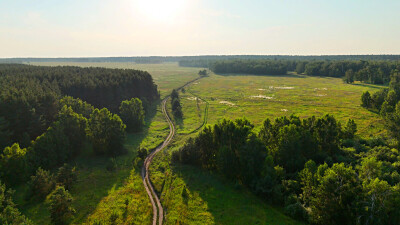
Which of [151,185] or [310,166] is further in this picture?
[151,185]

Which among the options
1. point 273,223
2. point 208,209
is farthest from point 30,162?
point 273,223

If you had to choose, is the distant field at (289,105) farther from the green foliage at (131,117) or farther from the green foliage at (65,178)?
the green foliage at (65,178)

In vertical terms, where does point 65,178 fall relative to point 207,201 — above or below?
above

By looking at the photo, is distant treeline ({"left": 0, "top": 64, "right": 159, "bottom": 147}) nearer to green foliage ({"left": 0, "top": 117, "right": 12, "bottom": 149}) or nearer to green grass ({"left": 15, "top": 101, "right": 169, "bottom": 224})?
green foliage ({"left": 0, "top": 117, "right": 12, "bottom": 149})

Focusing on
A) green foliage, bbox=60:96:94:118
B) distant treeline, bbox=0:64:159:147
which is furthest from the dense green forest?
distant treeline, bbox=0:64:159:147

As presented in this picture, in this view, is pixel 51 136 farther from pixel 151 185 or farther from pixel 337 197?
pixel 337 197

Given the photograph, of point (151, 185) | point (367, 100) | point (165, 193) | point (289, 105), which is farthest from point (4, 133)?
point (367, 100)
